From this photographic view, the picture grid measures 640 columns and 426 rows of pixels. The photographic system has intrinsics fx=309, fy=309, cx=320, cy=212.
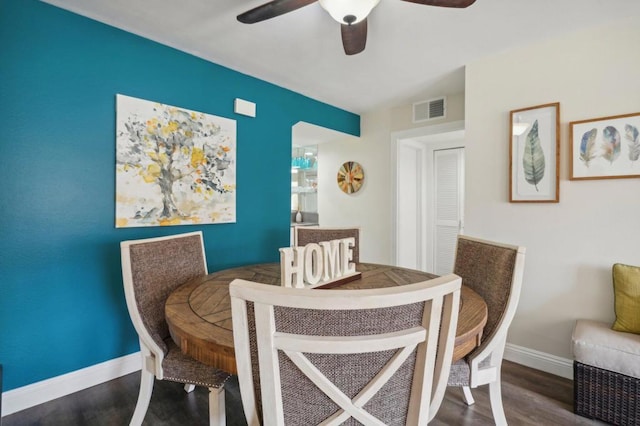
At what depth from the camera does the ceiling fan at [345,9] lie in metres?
1.45

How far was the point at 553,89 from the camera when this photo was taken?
2.24 meters

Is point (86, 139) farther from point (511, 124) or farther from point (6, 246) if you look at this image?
point (511, 124)

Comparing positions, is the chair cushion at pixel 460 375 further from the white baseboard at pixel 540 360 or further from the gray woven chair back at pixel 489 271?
the white baseboard at pixel 540 360

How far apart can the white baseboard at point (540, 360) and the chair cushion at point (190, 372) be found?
2204 mm

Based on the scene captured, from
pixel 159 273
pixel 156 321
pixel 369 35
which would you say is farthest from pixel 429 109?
pixel 156 321

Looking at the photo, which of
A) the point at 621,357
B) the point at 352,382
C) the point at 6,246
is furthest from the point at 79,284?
the point at 621,357

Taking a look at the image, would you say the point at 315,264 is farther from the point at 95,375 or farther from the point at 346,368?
the point at 95,375

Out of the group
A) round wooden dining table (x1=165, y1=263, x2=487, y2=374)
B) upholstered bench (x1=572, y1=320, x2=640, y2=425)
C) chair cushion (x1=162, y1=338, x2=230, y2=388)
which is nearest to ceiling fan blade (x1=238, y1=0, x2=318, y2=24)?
round wooden dining table (x1=165, y1=263, x2=487, y2=374)

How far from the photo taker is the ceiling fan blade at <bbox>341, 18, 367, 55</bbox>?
1662 millimetres

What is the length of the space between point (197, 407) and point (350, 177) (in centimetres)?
325

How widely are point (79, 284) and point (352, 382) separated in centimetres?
206

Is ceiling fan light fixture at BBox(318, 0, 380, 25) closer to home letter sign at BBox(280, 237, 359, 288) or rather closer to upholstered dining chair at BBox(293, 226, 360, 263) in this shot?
home letter sign at BBox(280, 237, 359, 288)

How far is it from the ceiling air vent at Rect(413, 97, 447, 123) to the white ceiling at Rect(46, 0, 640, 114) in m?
0.46

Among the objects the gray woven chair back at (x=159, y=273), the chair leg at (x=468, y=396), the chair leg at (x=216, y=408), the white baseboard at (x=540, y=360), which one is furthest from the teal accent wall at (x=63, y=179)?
the white baseboard at (x=540, y=360)
